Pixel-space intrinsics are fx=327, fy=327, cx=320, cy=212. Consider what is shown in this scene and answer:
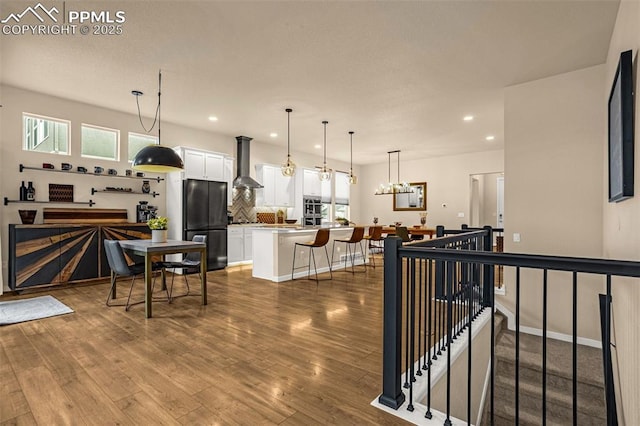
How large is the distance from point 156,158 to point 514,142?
451cm

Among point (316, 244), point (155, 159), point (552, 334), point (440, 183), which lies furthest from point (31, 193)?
point (440, 183)

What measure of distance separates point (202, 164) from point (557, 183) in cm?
604

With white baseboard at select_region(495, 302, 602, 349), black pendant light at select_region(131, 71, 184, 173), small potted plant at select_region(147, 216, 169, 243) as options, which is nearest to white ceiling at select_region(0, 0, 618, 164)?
black pendant light at select_region(131, 71, 184, 173)

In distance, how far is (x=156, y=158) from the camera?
12.7 feet

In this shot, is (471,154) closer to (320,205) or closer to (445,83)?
(320,205)

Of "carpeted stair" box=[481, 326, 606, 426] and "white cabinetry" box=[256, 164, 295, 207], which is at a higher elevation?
"white cabinetry" box=[256, 164, 295, 207]

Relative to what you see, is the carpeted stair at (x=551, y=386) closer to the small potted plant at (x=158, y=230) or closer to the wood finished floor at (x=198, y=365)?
the wood finished floor at (x=198, y=365)

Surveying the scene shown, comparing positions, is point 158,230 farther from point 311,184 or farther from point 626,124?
point 311,184

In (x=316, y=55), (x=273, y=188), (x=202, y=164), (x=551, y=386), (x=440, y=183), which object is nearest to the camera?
(x=551, y=386)

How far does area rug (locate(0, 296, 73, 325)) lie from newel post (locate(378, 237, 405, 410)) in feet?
12.5

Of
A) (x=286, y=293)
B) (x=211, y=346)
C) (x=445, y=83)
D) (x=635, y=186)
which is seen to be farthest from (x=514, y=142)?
(x=211, y=346)

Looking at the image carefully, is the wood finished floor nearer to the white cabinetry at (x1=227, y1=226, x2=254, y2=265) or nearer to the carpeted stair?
the carpeted stair

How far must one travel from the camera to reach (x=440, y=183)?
32.6ft

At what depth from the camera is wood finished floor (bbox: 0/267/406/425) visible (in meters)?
1.93
